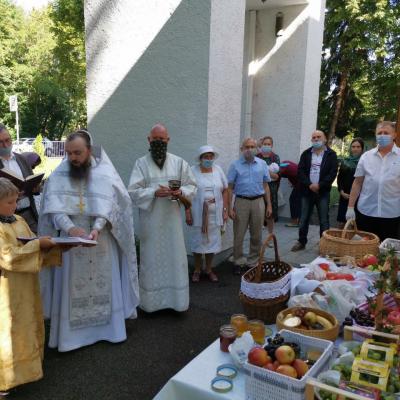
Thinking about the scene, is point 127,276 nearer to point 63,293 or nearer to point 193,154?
point 63,293

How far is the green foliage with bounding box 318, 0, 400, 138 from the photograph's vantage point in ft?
50.1

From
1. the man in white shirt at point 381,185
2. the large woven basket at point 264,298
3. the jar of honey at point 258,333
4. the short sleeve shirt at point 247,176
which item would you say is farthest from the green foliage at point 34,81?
the jar of honey at point 258,333

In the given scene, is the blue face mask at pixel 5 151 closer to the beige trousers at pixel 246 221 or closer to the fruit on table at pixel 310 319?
the beige trousers at pixel 246 221

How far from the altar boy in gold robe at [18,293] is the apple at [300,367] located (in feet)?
6.03

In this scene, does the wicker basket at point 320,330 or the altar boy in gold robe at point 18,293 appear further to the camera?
the altar boy in gold robe at point 18,293

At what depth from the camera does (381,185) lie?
13.8ft

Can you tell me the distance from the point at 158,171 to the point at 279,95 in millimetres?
5762

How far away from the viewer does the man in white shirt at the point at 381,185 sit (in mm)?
4180

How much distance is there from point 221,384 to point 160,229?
258 centimetres

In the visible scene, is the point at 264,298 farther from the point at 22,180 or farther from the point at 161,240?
the point at 22,180

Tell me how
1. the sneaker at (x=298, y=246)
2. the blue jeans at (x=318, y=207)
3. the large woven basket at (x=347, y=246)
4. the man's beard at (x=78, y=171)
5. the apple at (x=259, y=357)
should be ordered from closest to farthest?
1. the apple at (x=259, y=357)
2. the large woven basket at (x=347, y=246)
3. the man's beard at (x=78, y=171)
4. the blue jeans at (x=318, y=207)
5. the sneaker at (x=298, y=246)

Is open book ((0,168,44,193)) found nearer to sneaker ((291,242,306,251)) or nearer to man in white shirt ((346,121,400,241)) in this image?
man in white shirt ((346,121,400,241))

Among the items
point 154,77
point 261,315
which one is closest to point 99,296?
point 261,315

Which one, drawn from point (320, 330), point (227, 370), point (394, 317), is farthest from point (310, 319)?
point (227, 370)
